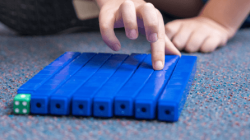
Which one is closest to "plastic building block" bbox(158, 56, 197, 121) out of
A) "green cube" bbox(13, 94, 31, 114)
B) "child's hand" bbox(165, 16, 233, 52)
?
"green cube" bbox(13, 94, 31, 114)

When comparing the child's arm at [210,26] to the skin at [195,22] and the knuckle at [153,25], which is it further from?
the knuckle at [153,25]

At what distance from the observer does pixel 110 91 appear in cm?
51

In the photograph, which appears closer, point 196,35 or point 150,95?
point 150,95

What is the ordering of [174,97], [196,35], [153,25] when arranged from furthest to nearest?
[196,35], [153,25], [174,97]

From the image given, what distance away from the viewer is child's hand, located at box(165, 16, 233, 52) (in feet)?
3.26

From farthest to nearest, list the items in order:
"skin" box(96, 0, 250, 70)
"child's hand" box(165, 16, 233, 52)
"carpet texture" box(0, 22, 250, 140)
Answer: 1. "child's hand" box(165, 16, 233, 52)
2. "skin" box(96, 0, 250, 70)
3. "carpet texture" box(0, 22, 250, 140)

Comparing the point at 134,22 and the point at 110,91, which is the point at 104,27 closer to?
the point at 134,22

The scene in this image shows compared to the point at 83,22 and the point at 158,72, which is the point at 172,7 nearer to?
the point at 83,22

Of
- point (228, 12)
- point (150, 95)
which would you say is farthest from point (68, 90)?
point (228, 12)

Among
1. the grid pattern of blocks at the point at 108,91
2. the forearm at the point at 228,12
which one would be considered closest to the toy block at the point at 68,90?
the grid pattern of blocks at the point at 108,91

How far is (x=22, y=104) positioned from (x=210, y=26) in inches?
31.6

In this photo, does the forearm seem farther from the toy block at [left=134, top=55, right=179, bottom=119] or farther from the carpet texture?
the toy block at [left=134, top=55, right=179, bottom=119]

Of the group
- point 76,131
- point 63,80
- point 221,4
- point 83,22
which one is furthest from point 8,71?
point 221,4

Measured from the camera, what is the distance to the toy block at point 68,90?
0.49 m
